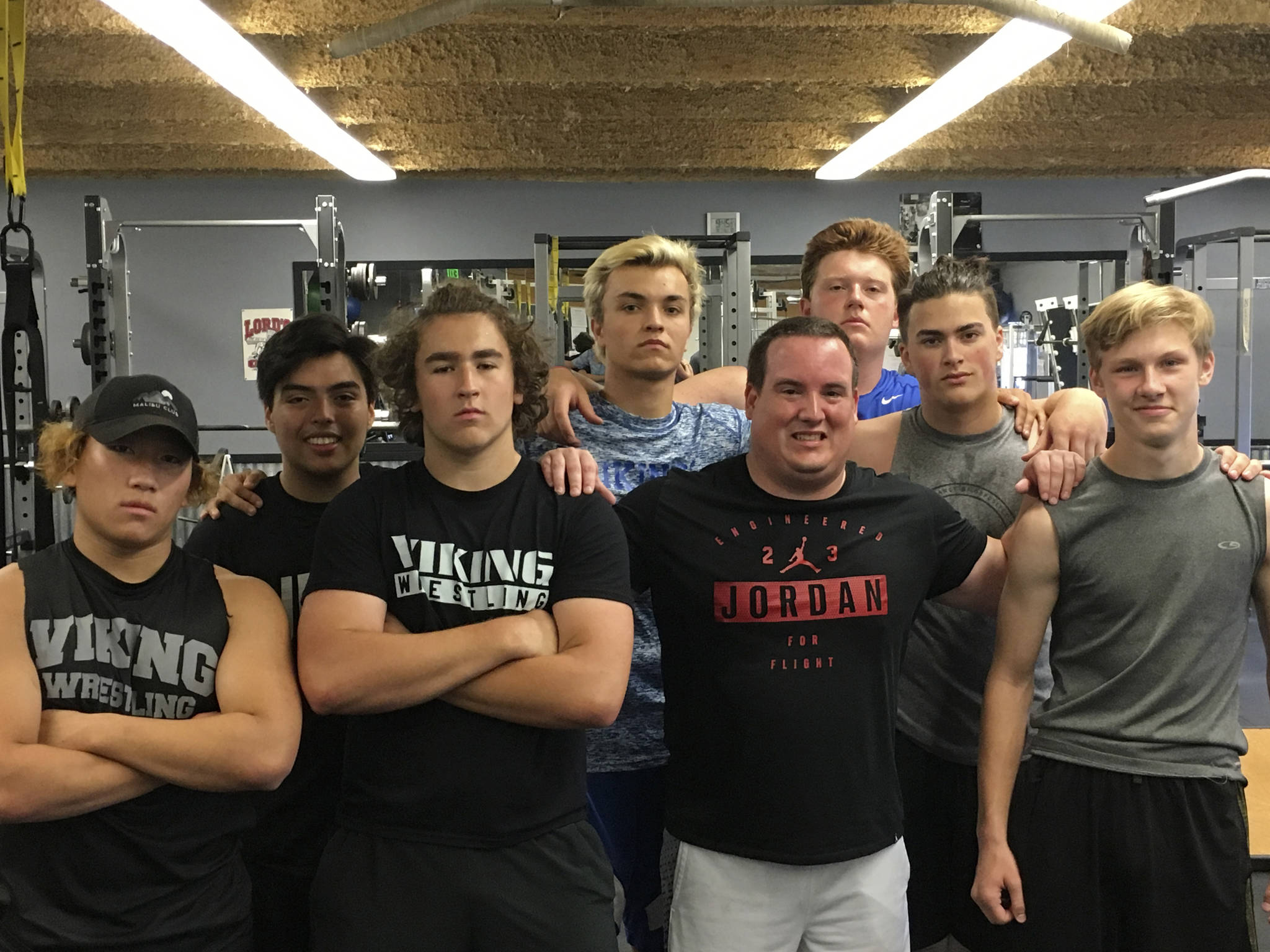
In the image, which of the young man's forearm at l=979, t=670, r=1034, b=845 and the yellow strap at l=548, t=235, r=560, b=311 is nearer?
the young man's forearm at l=979, t=670, r=1034, b=845

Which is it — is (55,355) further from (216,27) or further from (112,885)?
(112,885)

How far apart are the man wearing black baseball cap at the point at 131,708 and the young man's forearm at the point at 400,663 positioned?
0.13 metres

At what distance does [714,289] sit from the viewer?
475 centimetres

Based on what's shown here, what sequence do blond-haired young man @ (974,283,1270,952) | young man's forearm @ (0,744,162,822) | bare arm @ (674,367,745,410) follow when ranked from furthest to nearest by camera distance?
bare arm @ (674,367,745,410), blond-haired young man @ (974,283,1270,952), young man's forearm @ (0,744,162,822)

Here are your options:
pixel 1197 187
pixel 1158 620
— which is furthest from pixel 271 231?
pixel 1158 620

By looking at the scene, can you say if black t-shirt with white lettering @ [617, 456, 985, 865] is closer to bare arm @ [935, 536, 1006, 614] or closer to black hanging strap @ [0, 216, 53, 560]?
bare arm @ [935, 536, 1006, 614]

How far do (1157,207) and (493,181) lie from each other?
193 inches

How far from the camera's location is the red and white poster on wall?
8.30 metres

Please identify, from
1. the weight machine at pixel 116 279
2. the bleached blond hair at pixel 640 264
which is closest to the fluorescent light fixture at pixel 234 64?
the weight machine at pixel 116 279

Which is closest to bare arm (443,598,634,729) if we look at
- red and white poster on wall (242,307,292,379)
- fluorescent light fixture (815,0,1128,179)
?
fluorescent light fixture (815,0,1128,179)

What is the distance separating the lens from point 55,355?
828 cm

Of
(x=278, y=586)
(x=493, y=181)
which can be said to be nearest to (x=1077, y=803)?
(x=278, y=586)

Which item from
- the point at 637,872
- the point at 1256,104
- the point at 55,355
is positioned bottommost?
the point at 637,872

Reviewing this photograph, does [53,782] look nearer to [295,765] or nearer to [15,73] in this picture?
[295,765]
